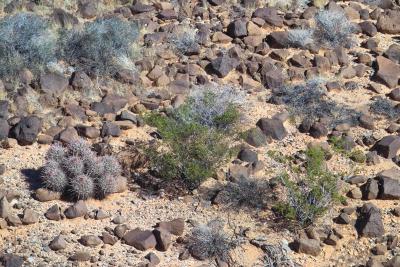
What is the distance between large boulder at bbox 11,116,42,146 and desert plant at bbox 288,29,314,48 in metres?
5.05

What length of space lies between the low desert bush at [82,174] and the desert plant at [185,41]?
388 centimetres

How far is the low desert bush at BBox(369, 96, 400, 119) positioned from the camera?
13.7 metres

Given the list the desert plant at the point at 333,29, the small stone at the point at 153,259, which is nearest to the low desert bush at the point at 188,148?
the small stone at the point at 153,259

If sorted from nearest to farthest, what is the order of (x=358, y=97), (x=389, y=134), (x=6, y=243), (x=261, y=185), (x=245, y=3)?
(x=6, y=243) → (x=261, y=185) → (x=389, y=134) → (x=358, y=97) → (x=245, y=3)

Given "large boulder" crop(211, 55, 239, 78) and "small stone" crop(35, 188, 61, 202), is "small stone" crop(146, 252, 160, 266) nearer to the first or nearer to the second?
"small stone" crop(35, 188, 61, 202)

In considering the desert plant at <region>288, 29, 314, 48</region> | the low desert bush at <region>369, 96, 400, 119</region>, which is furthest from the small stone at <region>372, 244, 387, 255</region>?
the desert plant at <region>288, 29, 314, 48</region>

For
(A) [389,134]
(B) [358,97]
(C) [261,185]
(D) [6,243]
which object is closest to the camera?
(D) [6,243]

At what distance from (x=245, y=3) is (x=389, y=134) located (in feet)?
15.5

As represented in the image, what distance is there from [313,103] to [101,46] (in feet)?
12.3

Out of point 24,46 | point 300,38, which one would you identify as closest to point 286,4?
point 300,38

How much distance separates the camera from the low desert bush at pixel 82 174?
1145cm

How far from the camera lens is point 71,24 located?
15695 mm

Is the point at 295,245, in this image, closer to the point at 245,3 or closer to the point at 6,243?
the point at 6,243

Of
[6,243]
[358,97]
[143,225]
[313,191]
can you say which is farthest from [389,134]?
[6,243]
